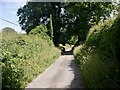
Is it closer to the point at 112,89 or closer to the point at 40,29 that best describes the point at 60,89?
the point at 112,89

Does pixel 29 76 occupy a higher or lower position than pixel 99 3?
lower

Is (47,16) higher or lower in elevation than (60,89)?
higher

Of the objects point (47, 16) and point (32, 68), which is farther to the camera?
point (47, 16)

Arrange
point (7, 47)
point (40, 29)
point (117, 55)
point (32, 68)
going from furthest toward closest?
point (40, 29)
point (32, 68)
point (7, 47)
point (117, 55)

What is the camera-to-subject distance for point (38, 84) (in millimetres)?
13219

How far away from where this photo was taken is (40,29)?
101 ft

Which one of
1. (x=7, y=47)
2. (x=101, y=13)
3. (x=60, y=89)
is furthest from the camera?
(x=101, y=13)

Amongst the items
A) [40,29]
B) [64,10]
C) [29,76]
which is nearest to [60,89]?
[29,76]

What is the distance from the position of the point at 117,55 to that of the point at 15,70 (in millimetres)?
4899

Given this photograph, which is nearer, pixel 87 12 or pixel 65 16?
pixel 87 12

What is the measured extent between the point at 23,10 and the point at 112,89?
45.5 meters

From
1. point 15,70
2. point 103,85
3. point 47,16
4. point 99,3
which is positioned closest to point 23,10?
point 47,16

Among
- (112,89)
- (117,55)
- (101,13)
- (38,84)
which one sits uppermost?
(101,13)

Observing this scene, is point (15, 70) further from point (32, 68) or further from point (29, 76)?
point (32, 68)
